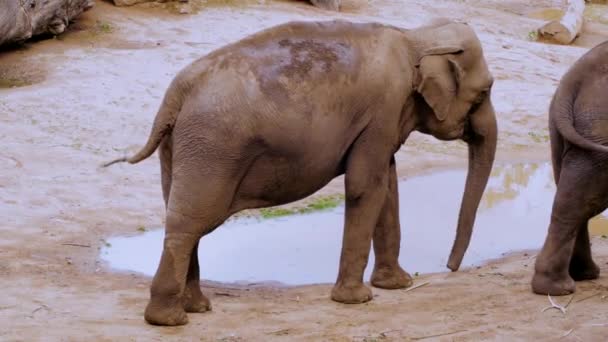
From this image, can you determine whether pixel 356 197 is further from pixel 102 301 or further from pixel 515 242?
pixel 515 242

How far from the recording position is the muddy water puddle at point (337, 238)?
296 inches

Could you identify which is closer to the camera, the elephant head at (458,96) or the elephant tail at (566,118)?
the elephant tail at (566,118)

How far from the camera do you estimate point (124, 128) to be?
1047cm

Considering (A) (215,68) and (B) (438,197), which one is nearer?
(A) (215,68)

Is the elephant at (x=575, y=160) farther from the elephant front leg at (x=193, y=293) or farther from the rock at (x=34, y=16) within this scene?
the rock at (x=34, y=16)

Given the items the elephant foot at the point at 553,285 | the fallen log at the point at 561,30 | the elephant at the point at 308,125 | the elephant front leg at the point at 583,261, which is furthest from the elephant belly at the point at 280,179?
the fallen log at the point at 561,30

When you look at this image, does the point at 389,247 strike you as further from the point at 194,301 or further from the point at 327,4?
the point at 327,4

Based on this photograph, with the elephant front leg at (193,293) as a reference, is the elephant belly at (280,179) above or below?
above

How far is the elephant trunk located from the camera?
6.50 m

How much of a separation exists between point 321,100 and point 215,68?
1.92ft

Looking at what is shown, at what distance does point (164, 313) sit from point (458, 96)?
81.2 inches

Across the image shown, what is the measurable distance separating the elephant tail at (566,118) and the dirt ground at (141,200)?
915 millimetres

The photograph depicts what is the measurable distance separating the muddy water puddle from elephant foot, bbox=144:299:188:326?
1488 mm

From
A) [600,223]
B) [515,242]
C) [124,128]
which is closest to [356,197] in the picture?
[515,242]
